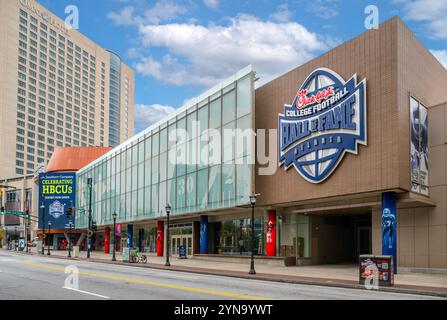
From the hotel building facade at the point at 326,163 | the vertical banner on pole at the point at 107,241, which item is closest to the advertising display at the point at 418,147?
the hotel building facade at the point at 326,163

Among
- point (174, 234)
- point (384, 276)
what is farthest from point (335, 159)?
point (174, 234)

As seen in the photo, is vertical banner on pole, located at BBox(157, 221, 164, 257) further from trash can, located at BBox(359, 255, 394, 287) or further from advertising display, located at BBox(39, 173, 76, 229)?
trash can, located at BBox(359, 255, 394, 287)

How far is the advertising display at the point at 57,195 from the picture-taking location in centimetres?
9406

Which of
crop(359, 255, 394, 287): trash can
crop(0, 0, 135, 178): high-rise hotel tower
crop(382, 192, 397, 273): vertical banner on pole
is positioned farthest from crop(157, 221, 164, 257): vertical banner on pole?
crop(0, 0, 135, 178): high-rise hotel tower

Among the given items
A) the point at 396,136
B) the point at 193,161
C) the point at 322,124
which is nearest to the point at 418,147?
the point at 396,136

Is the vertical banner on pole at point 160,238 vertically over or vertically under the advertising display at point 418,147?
under

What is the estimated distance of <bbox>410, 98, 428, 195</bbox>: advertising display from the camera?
33281 mm

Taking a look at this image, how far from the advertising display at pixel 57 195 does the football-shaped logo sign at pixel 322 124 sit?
202 feet

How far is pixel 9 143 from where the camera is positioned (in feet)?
543

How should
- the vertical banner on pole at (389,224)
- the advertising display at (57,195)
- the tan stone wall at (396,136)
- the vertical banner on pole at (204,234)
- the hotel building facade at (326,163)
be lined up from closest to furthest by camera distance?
the tan stone wall at (396,136), the vertical banner on pole at (389,224), the hotel building facade at (326,163), the vertical banner on pole at (204,234), the advertising display at (57,195)

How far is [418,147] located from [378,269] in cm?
1217

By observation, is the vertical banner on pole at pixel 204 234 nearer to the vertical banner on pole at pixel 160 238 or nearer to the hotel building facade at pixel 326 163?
the hotel building facade at pixel 326 163
